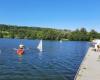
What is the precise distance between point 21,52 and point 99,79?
5193cm

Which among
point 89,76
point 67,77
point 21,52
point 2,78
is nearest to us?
point 89,76

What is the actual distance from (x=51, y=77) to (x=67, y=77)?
2475 millimetres

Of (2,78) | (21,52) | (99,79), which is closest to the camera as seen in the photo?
(99,79)

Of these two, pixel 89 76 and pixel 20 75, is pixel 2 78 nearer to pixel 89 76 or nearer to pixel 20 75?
pixel 20 75

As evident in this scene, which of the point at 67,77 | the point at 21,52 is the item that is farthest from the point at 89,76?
the point at 21,52

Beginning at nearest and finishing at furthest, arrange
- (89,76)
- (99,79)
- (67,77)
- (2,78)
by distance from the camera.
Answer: (99,79), (89,76), (2,78), (67,77)

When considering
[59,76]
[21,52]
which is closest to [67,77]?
[59,76]

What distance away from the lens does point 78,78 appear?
30359mm

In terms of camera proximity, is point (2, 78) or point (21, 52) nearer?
point (2, 78)

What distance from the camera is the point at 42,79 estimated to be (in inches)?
1437

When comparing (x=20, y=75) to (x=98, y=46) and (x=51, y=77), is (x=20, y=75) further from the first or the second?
(x=98, y=46)

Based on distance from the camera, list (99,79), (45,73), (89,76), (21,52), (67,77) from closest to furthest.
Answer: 1. (99,79)
2. (89,76)
3. (67,77)
4. (45,73)
5. (21,52)

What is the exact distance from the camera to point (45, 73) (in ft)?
138

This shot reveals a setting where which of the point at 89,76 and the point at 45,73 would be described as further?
the point at 45,73
